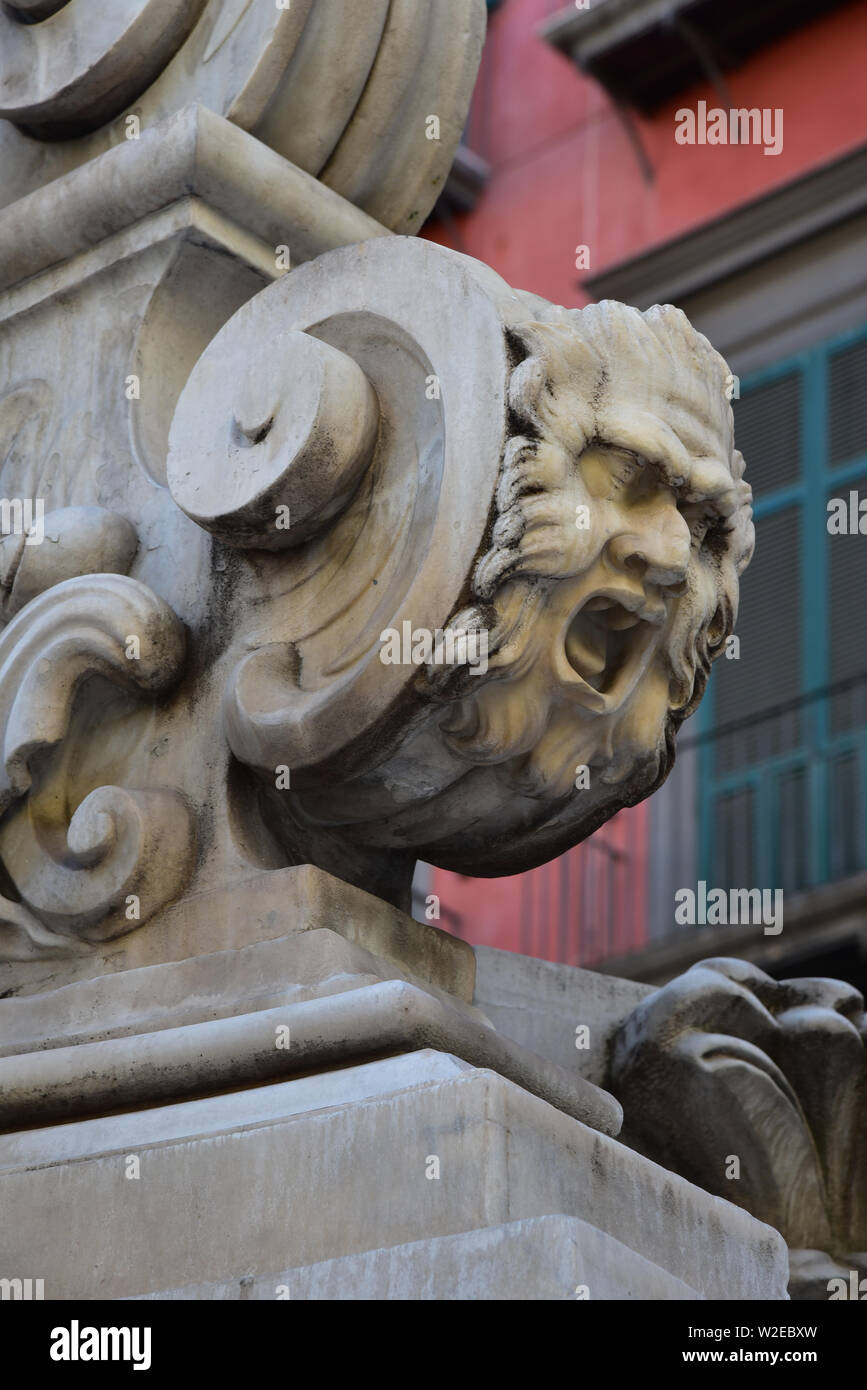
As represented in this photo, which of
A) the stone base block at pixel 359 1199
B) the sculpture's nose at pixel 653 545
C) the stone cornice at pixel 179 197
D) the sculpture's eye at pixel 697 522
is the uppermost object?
the stone cornice at pixel 179 197

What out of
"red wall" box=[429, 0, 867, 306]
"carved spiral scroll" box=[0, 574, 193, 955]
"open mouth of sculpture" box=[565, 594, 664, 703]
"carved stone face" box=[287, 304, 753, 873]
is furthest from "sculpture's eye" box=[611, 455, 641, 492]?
"red wall" box=[429, 0, 867, 306]

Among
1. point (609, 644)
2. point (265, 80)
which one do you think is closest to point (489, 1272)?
point (609, 644)

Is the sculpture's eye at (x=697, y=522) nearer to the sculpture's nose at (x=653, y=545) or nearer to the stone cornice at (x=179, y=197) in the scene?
the sculpture's nose at (x=653, y=545)

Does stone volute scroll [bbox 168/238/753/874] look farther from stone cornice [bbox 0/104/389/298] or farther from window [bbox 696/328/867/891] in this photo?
window [bbox 696/328/867/891]

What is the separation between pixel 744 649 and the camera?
1029 cm

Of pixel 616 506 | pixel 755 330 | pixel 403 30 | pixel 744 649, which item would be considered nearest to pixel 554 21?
pixel 755 330

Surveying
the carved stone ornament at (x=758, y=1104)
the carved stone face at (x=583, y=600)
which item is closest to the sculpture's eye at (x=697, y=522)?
the carved stone face at (x=583, y=600)

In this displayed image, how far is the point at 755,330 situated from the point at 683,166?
131 cm

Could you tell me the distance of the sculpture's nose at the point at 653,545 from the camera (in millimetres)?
2426

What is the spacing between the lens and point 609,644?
252cm

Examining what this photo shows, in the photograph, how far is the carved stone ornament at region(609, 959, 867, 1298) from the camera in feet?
9.95

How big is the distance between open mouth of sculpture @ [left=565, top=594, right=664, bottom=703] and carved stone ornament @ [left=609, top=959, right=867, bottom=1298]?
679mm
